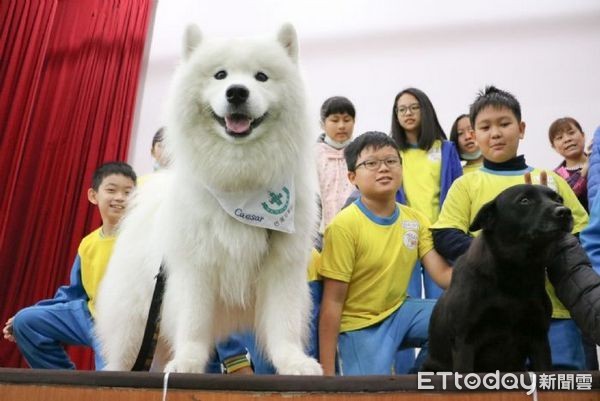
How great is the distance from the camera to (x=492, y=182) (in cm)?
219

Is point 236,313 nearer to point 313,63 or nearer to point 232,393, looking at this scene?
point 232,393

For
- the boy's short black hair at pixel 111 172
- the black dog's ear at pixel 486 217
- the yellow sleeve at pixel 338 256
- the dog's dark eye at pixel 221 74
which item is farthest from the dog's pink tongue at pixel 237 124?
the boy's short black hair at pixel 111 172

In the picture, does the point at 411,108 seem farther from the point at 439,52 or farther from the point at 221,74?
the point at 439,52

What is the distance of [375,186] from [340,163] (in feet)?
3.43

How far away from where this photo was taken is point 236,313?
1.85 metres

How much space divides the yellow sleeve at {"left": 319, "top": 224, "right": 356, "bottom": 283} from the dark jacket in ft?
2.41

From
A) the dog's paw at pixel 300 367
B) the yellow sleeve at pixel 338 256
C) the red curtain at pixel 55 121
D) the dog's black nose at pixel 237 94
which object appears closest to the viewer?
the dog's paw at pixel 300 367

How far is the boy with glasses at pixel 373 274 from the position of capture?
2.16 m

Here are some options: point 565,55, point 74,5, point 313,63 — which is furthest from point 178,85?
point 74,5

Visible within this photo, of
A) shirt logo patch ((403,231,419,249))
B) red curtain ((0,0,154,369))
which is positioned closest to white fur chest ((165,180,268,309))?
shirt logo patch ((403,231,419,249))

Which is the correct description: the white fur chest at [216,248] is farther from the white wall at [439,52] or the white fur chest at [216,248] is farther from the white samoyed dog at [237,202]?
the white wall at [439,52]

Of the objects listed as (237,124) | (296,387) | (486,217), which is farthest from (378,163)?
(296,387)

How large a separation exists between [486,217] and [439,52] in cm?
306

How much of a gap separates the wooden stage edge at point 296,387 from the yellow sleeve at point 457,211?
3.31 ft
